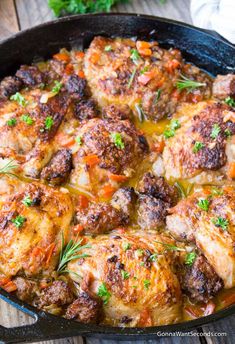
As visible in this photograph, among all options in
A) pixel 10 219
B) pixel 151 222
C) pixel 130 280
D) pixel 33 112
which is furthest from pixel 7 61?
pixel 130 280

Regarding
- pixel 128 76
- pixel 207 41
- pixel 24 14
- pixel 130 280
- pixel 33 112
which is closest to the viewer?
pixel 130 280

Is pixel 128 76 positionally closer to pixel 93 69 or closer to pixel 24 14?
pixel 93 69

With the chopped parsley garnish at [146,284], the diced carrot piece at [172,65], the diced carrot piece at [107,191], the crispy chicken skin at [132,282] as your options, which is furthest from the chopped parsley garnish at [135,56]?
the chopped parsley garnish at [146,284]

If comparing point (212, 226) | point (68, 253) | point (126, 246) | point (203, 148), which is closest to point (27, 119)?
point (68, 253)

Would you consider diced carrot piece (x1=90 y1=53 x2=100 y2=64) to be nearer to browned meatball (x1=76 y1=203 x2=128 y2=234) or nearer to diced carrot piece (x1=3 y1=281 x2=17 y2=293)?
browned meatball (x1=76 y1=203 x2=128 y2=234)

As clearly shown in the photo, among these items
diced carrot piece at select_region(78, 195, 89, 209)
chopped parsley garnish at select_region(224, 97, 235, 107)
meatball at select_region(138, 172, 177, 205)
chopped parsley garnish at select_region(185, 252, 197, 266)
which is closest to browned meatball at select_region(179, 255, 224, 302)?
chopped parsley garnish at select_region(185, 252, 197, 266)
